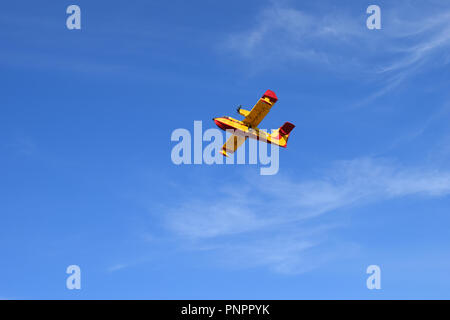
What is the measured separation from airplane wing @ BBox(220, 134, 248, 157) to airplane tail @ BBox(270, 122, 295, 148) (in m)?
5.11

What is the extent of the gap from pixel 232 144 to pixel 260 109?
9308mm

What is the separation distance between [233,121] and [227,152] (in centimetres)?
789

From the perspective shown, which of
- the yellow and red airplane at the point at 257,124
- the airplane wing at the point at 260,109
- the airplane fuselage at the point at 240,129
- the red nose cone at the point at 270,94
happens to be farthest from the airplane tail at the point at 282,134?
the red nose cone at the point at 270,94

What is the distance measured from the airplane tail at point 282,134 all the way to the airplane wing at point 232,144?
16.8 ft

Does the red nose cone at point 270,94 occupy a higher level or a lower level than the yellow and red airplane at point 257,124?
higher

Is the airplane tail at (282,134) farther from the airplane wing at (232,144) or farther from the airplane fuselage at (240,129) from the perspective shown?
the airplane wing at (232,144)

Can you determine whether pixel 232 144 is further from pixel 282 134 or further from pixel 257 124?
pixel 282 134

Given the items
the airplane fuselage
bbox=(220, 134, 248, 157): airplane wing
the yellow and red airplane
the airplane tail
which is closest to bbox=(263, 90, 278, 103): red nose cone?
the yellow and red airplane

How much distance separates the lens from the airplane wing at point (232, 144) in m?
70.4
